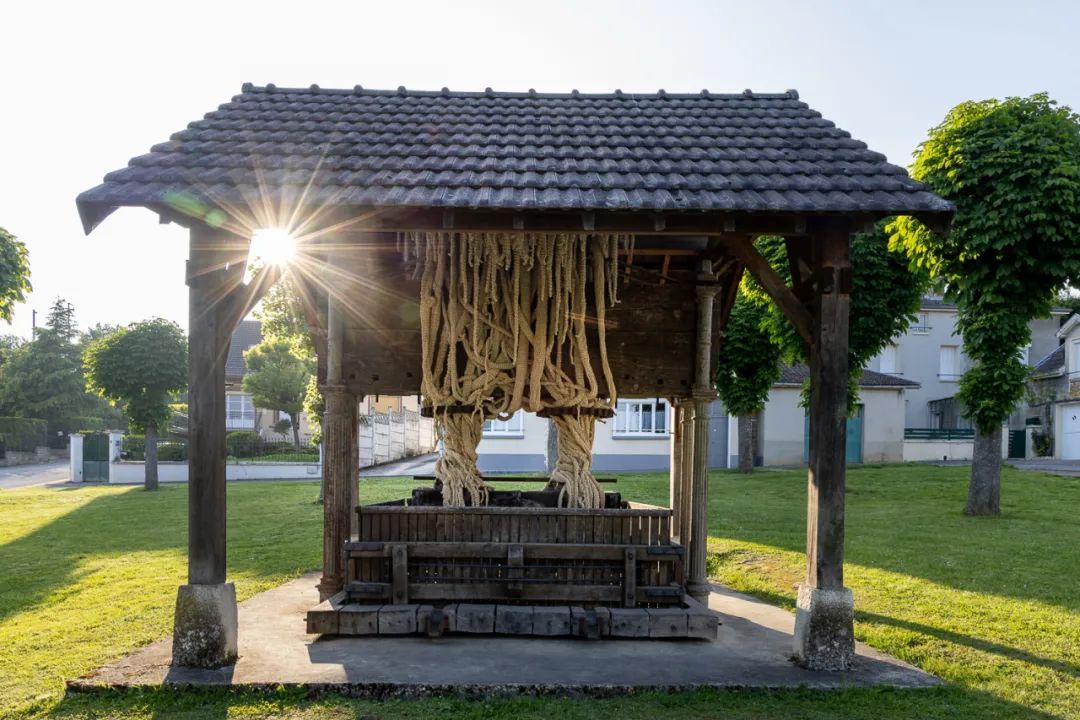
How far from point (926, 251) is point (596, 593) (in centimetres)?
944

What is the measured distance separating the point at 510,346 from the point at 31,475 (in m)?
29.7

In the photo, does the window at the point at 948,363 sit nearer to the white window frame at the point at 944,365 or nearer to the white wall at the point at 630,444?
the white window frame at the point at 944,365

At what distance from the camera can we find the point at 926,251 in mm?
12883

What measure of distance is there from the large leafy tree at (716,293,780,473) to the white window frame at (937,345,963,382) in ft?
56.3

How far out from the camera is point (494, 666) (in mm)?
5465

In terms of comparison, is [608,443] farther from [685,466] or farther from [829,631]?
[829,631]

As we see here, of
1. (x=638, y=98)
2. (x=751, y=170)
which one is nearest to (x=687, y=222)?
(x=751, y=170)

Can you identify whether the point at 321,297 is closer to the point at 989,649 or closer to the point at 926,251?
the point at 989,649

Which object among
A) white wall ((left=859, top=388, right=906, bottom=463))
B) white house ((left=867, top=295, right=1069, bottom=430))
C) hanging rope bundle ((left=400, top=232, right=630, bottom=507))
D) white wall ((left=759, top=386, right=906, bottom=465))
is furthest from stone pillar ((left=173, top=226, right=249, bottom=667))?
white house ((left=867, top=295, right=1069, bottom=430))

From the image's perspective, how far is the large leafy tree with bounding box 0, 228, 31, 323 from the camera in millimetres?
14430

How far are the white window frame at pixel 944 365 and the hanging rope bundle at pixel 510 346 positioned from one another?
3257cm

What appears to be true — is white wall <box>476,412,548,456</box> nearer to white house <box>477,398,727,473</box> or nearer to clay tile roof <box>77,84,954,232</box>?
white house <box>477,398,727,473</box>

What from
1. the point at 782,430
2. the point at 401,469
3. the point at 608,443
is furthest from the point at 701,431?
the point at 782,430

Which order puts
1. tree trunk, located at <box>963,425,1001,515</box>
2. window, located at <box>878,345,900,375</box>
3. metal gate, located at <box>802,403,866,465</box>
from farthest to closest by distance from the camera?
window, located at <box>878,345,900,375</box> < metal gate, located at <box>802,403,866,465</box> < tree trunk, located at <box>963,425,1001,515</box>
